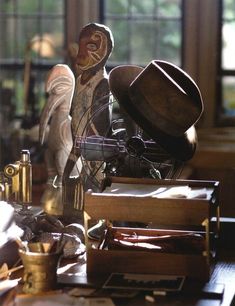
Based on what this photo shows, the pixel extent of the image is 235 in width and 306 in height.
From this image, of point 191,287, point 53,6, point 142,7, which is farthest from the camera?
point 53,6

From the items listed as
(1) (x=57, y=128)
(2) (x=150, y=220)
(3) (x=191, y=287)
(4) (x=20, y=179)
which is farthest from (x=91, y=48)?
(3) (x=191, y=287)

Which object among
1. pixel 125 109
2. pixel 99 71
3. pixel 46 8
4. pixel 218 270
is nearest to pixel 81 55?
pixel 99 71

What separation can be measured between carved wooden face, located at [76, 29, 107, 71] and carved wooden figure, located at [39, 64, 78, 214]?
0.06 meters

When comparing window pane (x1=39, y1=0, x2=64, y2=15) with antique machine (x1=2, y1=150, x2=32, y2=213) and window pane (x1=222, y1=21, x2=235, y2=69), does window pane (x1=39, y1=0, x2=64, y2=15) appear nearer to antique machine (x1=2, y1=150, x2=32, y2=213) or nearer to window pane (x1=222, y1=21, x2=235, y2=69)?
window pane (x1=222, y1=21, x2=235, y2=69)

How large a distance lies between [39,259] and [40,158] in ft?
9.14

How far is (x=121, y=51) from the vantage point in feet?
16.3

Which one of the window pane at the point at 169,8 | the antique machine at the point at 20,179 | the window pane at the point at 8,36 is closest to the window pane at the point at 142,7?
the window pane at the point at 169,8

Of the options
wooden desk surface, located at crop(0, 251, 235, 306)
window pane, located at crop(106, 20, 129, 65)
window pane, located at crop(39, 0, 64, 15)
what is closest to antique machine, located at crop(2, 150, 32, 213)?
wooden desk surface, located at crop(0, 251, 235, 306)

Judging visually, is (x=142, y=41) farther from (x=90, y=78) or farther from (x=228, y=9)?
(x=90, y=78)

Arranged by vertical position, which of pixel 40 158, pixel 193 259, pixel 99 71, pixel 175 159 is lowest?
pixel 40 158

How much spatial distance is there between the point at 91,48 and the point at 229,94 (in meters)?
2.47

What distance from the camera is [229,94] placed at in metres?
4.91

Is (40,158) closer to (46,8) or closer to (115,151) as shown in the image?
(46,8)

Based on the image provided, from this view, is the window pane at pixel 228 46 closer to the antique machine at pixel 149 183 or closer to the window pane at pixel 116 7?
the window pane at pixel 116 7
